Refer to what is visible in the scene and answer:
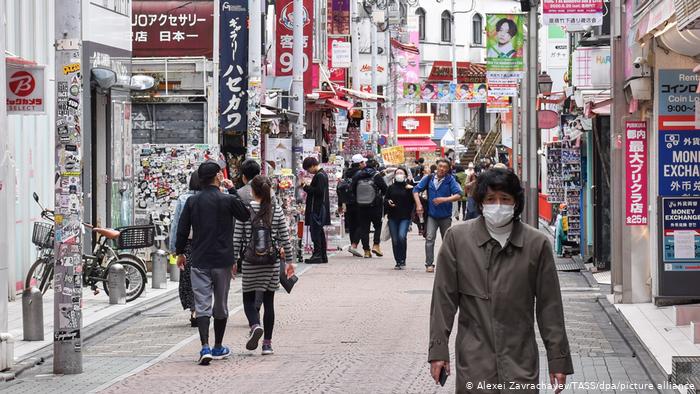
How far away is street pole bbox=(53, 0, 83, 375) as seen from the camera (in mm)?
12422

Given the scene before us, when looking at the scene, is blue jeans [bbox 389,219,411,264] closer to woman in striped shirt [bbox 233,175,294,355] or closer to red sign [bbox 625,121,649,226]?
red sign [bbox 625,121,649,226]

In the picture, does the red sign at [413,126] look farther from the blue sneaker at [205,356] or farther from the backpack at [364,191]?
the blue sneaker at [205,356]

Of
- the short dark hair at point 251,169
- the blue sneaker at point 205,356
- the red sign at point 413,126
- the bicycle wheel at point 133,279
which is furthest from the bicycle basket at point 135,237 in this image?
the red sign at point 413,126

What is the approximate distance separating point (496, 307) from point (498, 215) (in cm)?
45

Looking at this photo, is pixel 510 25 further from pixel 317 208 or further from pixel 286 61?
pixel 317 208

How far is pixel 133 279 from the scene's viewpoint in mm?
18906

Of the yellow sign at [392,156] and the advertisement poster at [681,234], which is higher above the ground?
the yellow sign at [392,156]

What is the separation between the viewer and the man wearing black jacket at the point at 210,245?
1295 centimetres

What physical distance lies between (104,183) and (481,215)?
17.9 metres

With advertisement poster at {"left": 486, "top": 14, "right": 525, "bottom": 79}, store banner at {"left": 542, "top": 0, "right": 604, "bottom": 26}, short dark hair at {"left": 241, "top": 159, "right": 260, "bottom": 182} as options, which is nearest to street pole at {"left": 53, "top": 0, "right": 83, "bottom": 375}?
short dark hair at {"left": 241, "top": 159, "right": 260, "bottom": 182}

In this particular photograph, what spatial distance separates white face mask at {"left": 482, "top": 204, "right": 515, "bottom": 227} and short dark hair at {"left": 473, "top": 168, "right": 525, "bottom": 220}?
0.25 feet

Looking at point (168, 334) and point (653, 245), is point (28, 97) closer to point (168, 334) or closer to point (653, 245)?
point (168, 334)

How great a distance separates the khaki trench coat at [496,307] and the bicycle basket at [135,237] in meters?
12.8

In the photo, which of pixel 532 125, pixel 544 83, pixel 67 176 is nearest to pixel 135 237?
pixel 67 176
